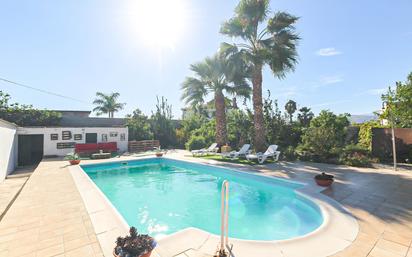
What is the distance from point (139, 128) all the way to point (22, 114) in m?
9.81

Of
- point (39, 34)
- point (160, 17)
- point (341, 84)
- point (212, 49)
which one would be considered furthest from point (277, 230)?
point (341, 84)

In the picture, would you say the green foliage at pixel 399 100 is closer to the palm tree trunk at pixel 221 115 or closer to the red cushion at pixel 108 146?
the palm tree trunk at pixel 221 115

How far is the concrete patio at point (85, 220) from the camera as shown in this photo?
3248mm

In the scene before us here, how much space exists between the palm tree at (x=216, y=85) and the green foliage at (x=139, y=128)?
23.9 ft

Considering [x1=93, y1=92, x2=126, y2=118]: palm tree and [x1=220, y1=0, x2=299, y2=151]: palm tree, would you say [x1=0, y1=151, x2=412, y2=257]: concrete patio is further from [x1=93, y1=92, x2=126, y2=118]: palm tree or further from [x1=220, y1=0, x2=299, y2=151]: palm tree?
[x1=93, y1=92, x2=126, y2=118]: palm tree

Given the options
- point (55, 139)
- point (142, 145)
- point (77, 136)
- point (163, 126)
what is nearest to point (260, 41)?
point (163, 126)

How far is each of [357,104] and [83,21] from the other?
91.3ft

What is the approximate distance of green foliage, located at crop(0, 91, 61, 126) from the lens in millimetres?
17047

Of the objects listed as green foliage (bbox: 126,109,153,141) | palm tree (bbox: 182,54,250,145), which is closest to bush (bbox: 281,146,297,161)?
palm tree (bbox: 182,54,250,145)

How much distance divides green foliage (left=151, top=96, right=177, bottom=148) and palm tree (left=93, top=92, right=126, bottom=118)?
628 inches

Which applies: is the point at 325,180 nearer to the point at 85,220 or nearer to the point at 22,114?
the point at 85,220

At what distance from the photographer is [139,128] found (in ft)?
71.2

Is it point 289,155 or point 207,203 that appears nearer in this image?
point 207,203

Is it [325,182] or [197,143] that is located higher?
[197,143]
